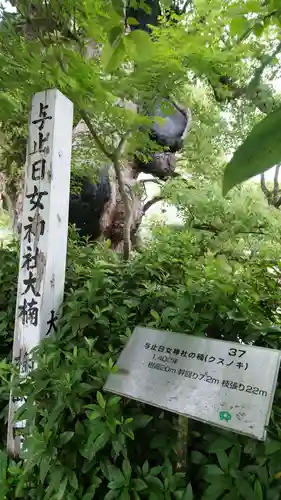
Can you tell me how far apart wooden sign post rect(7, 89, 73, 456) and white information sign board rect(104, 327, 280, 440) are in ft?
1.89

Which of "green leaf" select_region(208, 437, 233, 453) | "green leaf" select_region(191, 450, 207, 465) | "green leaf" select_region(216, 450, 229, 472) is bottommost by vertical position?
"green leaf" select_region(191, 450, 207, 465)

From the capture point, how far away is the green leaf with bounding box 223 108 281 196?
0.30 meters

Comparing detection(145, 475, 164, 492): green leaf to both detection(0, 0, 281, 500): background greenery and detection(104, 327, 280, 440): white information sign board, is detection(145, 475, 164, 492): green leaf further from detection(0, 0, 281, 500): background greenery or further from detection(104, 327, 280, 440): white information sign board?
detection(104, 327, 280, 440): white information sign board

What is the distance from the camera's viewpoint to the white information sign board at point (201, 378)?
1.18m

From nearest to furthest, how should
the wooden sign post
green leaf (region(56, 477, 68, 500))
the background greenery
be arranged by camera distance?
the background greenery, green leaf (region(56, 477, 68, 500)), the wooden sign post

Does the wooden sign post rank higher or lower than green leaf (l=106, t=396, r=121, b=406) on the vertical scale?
higher

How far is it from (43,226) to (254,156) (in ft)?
5.82

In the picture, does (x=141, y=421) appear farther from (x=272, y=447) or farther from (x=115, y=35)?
(x=115, y=35)

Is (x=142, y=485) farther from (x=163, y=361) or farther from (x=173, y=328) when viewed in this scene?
(x=173, y=328)

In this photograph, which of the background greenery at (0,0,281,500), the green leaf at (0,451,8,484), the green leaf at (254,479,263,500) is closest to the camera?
the green leaf at (254,479,263,500)

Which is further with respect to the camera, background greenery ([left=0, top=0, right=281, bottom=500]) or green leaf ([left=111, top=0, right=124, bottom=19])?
background greenery ([left=0, top=0, right=281, bottom=500])

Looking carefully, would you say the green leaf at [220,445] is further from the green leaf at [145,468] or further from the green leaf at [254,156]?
the green leaf at [254,156]

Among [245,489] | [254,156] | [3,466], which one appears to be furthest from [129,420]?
[254,156]

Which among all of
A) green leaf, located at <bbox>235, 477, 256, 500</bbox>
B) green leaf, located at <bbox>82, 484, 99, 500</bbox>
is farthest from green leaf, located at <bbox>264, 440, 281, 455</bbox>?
green leaf, located at <bbox>82, 484, 99, 500</bbox>
